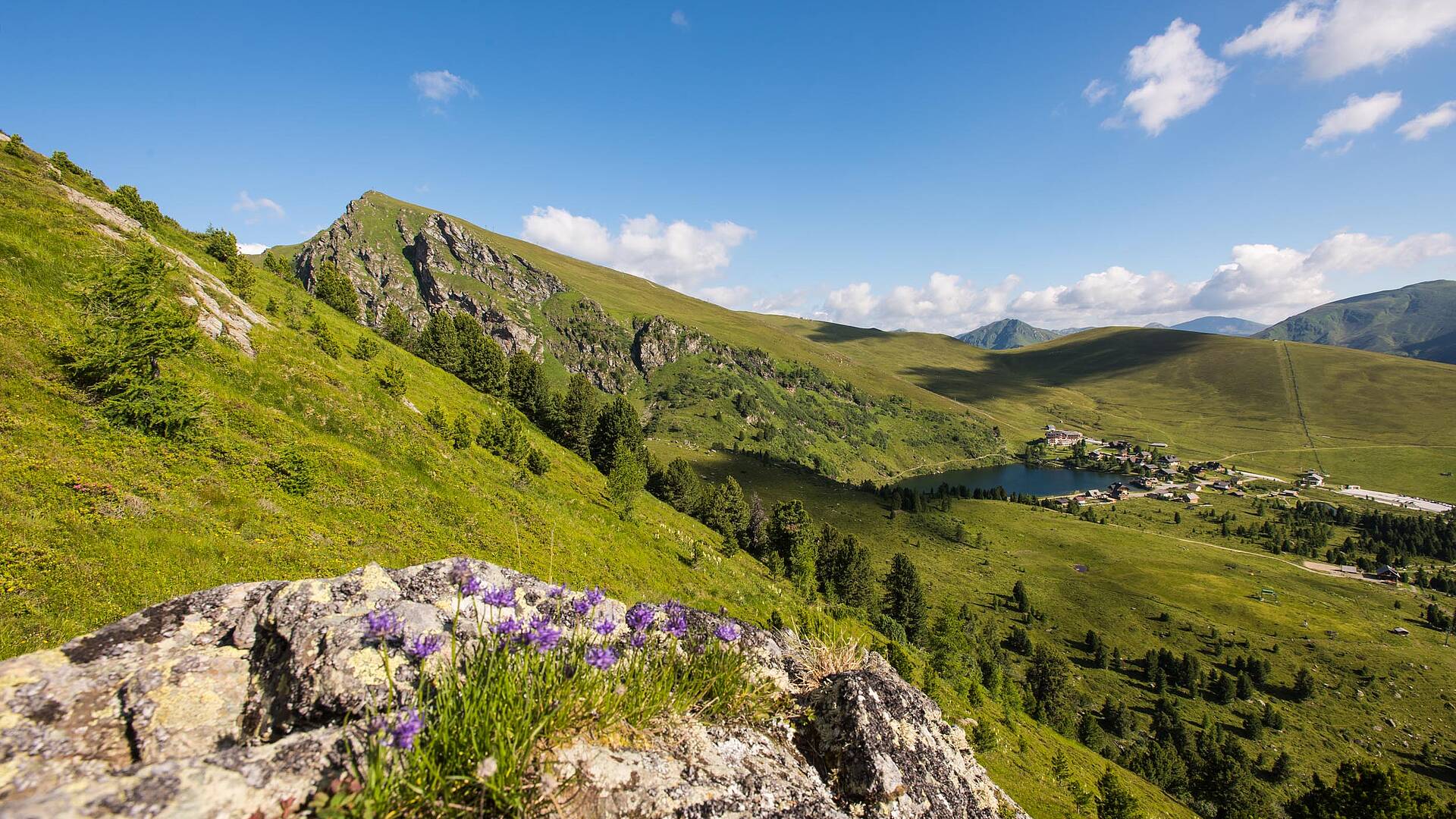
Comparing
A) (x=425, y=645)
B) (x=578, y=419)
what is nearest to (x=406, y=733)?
(x=425, y=645)

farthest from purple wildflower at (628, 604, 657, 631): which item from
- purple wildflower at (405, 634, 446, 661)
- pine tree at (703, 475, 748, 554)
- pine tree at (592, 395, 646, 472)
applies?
pine tree at (592, 395, 646, 472)

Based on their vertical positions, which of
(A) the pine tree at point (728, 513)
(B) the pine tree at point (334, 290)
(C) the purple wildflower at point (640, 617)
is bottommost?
(A) the pine tree at point (728, 513)

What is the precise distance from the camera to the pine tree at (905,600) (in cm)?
8694

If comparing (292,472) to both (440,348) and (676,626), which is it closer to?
(676,626)

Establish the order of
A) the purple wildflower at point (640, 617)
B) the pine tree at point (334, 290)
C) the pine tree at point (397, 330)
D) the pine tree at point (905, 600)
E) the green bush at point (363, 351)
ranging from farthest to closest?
the pine tree at point (905, 600)
the pine tree at point (397, 330)
the pine tree at point (334, 290)
the green bush at point (363, 351)
the purple wildflower at point (640, 617)

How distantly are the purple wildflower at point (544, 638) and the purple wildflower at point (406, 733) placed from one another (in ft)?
2.85

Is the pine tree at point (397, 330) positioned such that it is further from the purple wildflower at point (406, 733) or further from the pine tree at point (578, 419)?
the purple wildflower at point (406, 733)

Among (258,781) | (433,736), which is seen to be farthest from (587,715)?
(258,781)

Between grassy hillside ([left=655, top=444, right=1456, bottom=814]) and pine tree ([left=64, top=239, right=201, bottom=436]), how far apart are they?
6120 centimetres

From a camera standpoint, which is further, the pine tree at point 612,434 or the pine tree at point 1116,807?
the pine tree at point 612,434

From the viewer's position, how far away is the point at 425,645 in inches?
154

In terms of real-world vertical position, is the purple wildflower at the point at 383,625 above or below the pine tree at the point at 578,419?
above

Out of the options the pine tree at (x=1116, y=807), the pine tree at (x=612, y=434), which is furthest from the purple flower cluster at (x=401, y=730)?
Answer: the pine tree at (x=612, y=434)

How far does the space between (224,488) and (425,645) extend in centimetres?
1529
